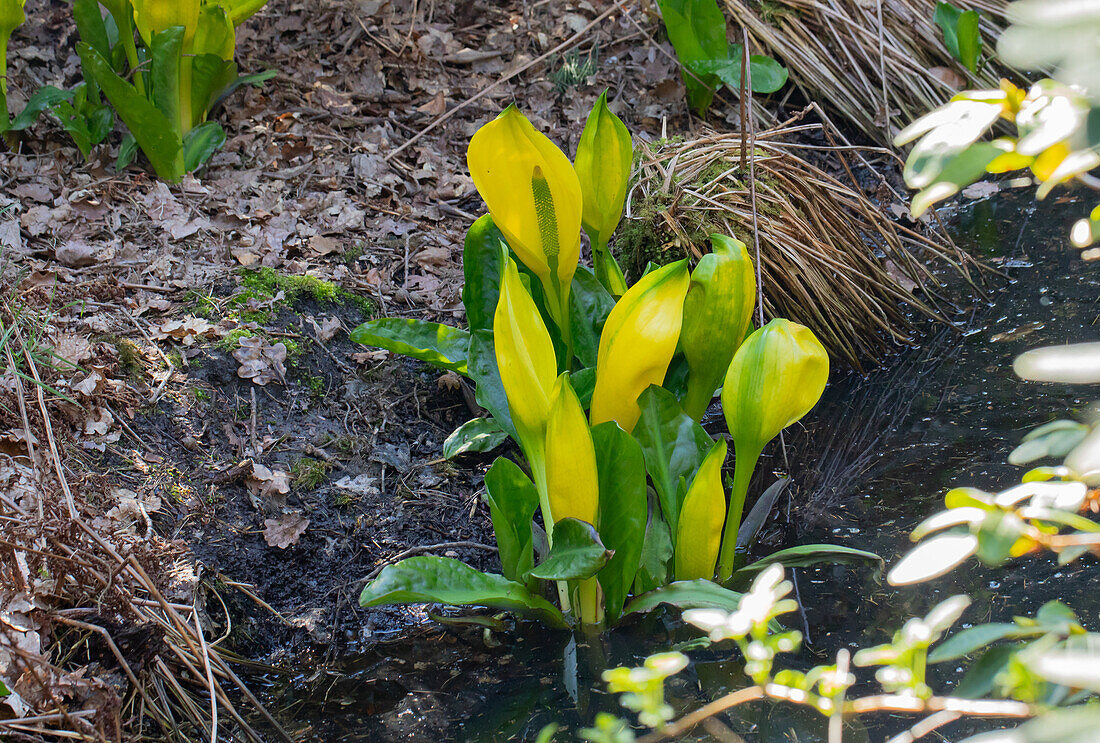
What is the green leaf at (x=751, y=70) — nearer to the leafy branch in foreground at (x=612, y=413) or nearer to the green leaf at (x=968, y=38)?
the green leaf at (x=968, y=38)

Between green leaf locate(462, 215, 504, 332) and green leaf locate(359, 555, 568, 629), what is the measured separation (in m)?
0.56

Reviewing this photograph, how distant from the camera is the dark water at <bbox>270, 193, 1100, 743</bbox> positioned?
1223 mm

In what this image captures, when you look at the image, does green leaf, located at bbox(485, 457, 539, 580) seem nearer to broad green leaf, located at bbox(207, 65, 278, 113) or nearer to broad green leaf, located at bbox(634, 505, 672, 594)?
broad green leaf, located at bbox(634, 505, 672, 594)

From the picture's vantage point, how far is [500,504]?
1.37 meters

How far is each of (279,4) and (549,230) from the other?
7.45ft

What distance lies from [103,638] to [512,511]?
62 cm

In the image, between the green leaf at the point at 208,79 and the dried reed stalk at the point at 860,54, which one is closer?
the green leaf at the point at 208,79

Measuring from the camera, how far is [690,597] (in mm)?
1240

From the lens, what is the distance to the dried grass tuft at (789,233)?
79.7 inches

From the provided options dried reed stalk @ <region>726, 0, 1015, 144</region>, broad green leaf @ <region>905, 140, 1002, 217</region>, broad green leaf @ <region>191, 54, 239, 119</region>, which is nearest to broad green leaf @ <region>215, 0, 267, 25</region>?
broad green leaf @ <region>191, 54, 239, 119</region>

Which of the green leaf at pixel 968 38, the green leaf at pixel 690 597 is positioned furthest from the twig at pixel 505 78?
the green leaf at pixel 690 597

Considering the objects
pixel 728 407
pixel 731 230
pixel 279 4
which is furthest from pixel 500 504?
pixel 279 4

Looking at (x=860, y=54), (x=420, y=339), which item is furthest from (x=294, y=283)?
(x=860, y=54)

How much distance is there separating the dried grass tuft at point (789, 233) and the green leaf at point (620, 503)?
33.2 inches
